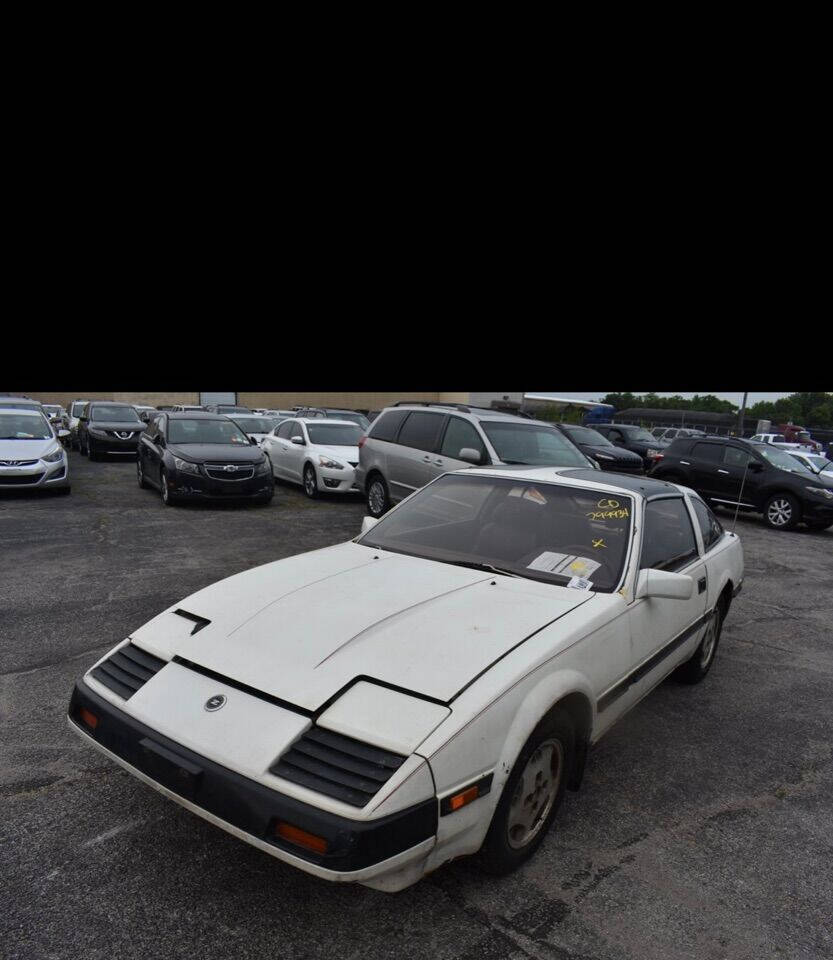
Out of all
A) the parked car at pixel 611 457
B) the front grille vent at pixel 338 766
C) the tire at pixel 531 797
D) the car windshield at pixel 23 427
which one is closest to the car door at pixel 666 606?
the tire at pixel 531 797

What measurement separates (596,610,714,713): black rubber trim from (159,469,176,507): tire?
23.9ft

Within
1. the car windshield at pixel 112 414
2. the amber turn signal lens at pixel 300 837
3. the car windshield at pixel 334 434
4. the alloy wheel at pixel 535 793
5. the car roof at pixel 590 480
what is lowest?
the car windshield at pixel 112 414

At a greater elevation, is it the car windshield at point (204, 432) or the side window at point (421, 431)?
the side window at point (421, 431)

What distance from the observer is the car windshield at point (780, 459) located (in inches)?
415

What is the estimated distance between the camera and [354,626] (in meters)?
2.23

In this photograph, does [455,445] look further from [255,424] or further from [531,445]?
[255,424]

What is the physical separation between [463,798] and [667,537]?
2.15 metres

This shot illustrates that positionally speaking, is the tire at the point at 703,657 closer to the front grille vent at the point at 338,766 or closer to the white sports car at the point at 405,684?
the white sports car at the point at 405,684

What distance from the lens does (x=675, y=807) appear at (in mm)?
2543

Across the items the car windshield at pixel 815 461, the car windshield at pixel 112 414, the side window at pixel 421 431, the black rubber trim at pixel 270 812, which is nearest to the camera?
the black rubber trim at pixel 270 812

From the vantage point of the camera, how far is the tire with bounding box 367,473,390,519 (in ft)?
28.0

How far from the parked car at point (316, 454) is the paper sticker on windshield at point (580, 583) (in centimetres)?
718
